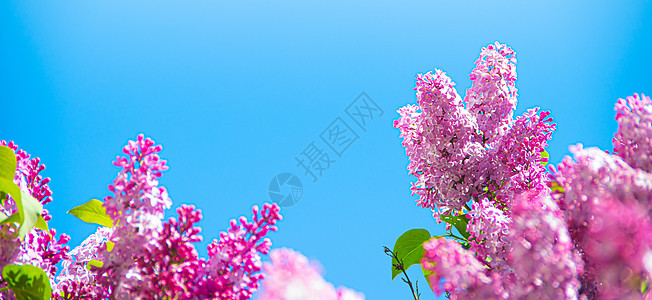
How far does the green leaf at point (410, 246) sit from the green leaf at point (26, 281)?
100 cm

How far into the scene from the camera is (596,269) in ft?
2.54

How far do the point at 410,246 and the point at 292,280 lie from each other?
36.1 inches

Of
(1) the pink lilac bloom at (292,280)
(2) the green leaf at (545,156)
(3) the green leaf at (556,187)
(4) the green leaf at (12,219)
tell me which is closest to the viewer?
(1) the pink lilac bloom at (292,280)

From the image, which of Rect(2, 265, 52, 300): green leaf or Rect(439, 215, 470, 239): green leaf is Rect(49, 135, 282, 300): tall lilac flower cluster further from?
Rect(439, 215, 470, 239): green leaf

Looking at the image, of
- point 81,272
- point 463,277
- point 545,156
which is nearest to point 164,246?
point 81,272

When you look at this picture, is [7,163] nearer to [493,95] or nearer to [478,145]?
[478,145]

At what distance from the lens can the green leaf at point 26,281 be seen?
2.56 feet

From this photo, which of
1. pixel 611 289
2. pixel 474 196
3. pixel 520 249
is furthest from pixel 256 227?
pixel 474 196

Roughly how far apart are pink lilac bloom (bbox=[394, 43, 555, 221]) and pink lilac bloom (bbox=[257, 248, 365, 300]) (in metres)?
0.74

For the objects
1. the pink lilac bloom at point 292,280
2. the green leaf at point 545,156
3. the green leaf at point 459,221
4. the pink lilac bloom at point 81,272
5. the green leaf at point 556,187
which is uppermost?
the green leaf at point 545,156

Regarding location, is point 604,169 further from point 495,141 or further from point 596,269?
point 495,141

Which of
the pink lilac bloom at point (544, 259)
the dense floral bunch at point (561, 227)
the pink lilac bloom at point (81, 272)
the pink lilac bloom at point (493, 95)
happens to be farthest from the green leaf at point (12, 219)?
the pink lilac bloom at point (493, 95)

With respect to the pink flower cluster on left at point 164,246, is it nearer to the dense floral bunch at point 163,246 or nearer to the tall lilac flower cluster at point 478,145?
the dense floral bunch at point 163,246

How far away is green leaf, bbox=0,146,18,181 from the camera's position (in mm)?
824
